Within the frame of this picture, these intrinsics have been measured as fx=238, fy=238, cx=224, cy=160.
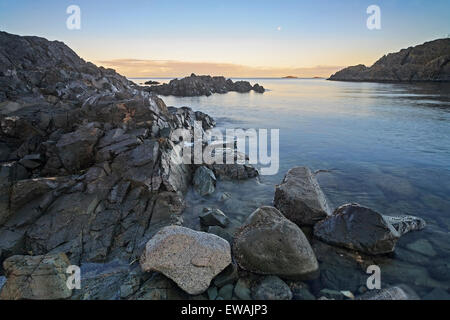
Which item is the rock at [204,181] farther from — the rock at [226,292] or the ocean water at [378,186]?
the rock at [226,292]

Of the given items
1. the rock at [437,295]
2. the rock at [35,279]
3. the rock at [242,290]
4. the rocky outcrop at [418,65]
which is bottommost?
the rock at [437,295]

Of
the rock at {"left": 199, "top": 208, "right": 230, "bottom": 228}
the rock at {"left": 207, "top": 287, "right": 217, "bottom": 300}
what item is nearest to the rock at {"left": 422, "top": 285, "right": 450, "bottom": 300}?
the rock at {"left": 207, "top": 287, "right": 217, "bottom": 300}

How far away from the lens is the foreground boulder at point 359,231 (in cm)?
683

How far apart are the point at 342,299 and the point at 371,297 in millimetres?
612

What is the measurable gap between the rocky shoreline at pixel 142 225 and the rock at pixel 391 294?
0.03m

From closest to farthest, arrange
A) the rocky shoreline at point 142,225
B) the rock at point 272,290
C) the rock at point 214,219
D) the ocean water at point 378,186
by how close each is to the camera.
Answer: the rock at point 272,290 → the rocky shoreline at point 142,225 → the ocean water at point 378,186 → the rock at point 214,219

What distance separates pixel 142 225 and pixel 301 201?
5652 mm

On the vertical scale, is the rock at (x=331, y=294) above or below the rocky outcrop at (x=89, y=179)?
below

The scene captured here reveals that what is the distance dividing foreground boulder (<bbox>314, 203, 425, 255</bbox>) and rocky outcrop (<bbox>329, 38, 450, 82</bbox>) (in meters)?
133

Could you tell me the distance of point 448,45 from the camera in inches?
4936

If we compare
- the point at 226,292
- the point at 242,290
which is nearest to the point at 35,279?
the point at 226,292

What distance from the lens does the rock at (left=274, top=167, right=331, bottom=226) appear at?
8.29 metres

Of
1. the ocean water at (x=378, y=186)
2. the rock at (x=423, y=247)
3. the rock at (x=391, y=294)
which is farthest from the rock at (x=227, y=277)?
the rock at (x=423, y=247)
